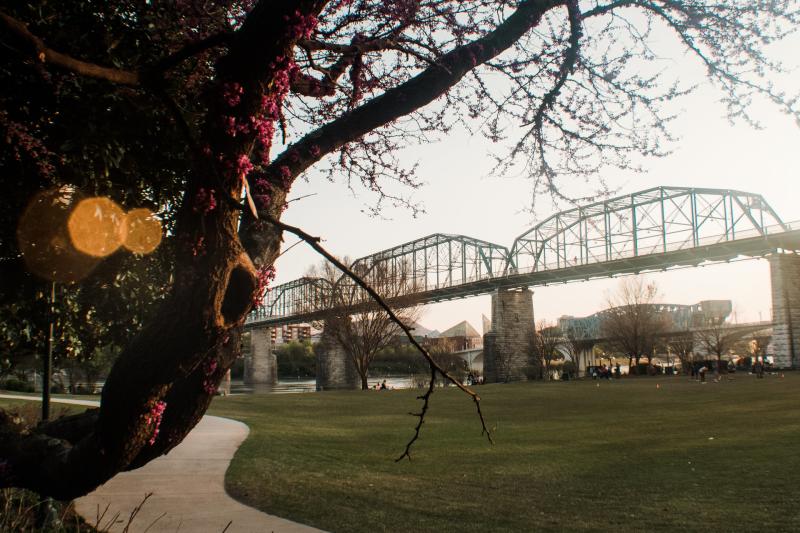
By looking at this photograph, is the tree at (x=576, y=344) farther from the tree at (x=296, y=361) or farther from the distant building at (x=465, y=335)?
the tree at (x=296, y=361)

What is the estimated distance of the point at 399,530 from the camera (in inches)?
289

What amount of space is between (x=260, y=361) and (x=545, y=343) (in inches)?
1586

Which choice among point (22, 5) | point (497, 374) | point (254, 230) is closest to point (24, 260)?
point (22, 5)

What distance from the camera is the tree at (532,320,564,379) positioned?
220ft

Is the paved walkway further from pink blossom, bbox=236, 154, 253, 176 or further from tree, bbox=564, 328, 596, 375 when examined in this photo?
tree, bbox=564, 328, 596, 375

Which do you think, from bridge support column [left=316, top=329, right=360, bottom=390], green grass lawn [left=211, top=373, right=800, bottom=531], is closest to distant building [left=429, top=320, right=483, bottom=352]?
bridge support column [left=316, top=329, right=360, bottom=390]

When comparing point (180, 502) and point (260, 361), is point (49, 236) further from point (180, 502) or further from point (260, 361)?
point (260, 361)

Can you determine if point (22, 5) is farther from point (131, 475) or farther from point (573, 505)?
point (573, 505)

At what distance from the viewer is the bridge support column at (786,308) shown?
177 feet

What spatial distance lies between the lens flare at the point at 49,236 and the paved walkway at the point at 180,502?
2.26 metres

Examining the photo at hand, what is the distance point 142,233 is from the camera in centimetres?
633

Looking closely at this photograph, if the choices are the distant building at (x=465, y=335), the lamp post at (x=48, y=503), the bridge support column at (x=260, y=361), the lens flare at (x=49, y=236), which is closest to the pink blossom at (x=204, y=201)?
the lens flare at (x=49, y=236)

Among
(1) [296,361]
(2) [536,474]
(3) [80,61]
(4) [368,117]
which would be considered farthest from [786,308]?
(1) [296,361]

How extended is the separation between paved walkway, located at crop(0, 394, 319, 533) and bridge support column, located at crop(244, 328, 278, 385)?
80.4 metres
